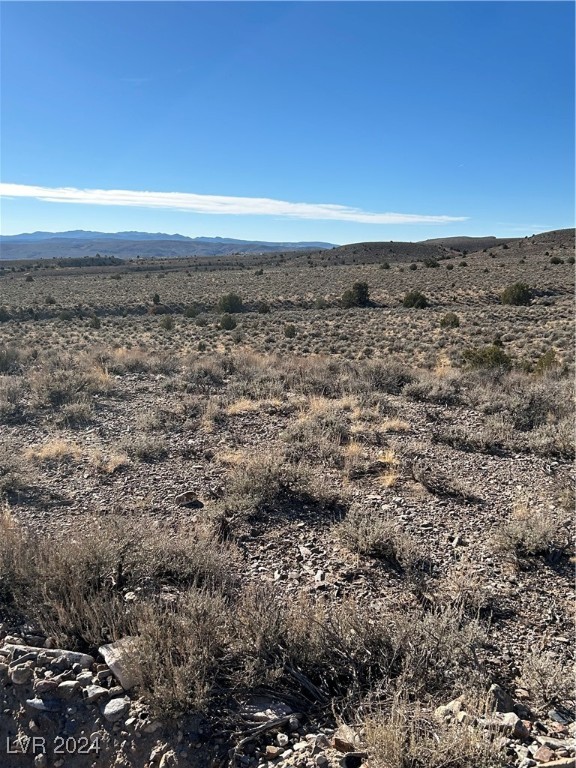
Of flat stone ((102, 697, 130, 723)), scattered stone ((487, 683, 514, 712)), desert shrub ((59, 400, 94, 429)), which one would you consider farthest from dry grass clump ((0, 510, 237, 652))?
desert shrub ((59, 400, 94, 429))

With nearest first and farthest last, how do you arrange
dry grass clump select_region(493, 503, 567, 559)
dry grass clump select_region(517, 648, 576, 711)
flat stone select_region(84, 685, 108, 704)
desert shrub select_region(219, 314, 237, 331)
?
flat stone select_region(84, 685, 108, 704), dry grass clump select_region(517, 648, 576, 711), dry grass clump select_region(493, 503, 567, 559), desert shrub select_region(219, 314, 237, 331)

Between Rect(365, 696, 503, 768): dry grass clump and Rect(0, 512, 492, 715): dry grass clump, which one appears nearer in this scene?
Rect(365, 696, 503, 768): dry grass clump

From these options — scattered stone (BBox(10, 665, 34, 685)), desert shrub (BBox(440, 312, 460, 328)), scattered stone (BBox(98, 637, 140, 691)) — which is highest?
desert shrub (BBox(440, 312, 460, 328))

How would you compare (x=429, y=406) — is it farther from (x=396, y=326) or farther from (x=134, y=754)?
(x=396, y=326)

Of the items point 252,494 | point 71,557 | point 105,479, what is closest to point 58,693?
point 71,557

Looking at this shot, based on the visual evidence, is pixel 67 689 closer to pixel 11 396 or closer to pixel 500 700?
pixel 500 700

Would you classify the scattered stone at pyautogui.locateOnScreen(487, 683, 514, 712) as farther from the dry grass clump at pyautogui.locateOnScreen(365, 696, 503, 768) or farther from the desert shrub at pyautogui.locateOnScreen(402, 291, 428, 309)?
the desert shrub at pyautogui.locateOnScreen(402, 291, 428, 309)

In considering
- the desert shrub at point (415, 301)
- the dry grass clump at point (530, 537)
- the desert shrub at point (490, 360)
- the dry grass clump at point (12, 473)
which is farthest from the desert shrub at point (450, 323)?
the dry grass clump at point (12, 473)

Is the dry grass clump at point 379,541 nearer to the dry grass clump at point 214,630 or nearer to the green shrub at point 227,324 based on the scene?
the dry grass clump at point 214,630

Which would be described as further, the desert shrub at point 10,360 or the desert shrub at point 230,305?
the desert shrub at point 230,305

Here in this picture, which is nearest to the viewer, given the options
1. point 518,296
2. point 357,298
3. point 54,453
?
point 54,453

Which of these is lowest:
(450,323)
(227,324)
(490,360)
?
(490,360)

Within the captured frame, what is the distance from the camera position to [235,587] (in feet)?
13.9

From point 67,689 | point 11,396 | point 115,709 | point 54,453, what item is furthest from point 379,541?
point 11,396
